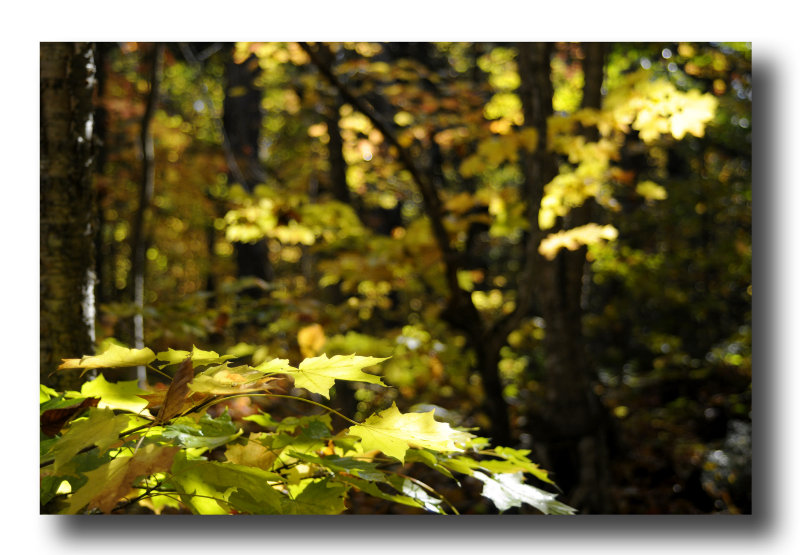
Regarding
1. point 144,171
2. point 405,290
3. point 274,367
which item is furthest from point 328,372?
point 405,290

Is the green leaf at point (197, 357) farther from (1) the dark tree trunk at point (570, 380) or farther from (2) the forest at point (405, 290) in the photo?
(1) the dark tree trunk at point (570, 380)

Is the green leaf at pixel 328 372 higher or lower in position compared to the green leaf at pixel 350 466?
higher

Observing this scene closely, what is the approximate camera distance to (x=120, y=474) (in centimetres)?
74

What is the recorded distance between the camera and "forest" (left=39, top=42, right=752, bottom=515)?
0.89m

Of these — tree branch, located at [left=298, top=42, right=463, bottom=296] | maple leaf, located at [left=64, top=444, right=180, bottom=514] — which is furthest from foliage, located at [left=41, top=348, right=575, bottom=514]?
tree branch, located at [left=298, top=42, right=463, bottom=296]

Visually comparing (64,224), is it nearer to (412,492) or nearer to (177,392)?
(177,392)

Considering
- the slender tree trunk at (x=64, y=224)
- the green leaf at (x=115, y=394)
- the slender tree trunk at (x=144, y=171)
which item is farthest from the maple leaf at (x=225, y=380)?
the slender tree trunk at (x=144, y=171)

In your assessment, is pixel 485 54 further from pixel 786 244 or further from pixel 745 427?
pixel 786 244

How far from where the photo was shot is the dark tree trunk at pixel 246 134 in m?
5.18

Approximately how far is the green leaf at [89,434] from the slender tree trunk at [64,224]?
612 mm

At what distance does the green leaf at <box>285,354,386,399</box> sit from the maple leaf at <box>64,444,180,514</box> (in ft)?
0.52

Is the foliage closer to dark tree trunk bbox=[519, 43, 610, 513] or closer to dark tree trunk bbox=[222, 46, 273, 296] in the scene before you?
dark tree trunk bbox=[519, 43, 610, 513]

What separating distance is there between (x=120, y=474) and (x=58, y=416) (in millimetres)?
236

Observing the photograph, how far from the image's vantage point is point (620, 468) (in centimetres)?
331
